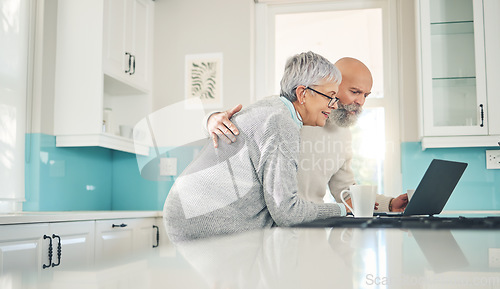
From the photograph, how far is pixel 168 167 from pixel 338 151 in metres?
1.53

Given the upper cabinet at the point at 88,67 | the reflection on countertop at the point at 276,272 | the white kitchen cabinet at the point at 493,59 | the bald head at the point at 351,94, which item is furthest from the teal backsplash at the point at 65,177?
the reflection on countertop at the point at 276,272

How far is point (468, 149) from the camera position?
318 centimetres

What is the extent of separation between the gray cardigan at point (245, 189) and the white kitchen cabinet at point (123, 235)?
1.22m

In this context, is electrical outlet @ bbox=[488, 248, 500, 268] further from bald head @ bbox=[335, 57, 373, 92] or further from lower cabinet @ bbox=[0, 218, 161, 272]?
bald head @ bbox=[335, 57, 373, 92]

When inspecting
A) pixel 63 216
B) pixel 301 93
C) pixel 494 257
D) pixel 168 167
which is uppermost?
pixel 301 93

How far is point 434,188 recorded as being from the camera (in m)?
1.48

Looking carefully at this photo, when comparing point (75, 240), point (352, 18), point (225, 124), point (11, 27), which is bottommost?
point (75, 240)

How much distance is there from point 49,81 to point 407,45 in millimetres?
2246

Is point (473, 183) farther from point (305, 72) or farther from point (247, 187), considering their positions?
point (247, 187)

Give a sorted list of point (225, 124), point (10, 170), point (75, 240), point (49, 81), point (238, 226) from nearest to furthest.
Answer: point (238, 226) < point (225, 124) < point (75, 240) < point (10, 170) < point (49, 81)

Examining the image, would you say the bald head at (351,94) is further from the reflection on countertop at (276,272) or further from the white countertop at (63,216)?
the reflection on countertop at (276,272)

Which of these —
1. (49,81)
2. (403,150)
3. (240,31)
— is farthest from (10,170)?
(403,150)

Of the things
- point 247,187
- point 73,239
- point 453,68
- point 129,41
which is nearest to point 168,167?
point 129,41

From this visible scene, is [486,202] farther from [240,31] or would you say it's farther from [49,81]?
[49,81]
